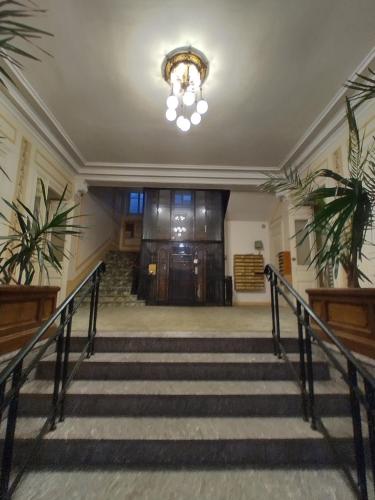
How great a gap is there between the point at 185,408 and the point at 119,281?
5.41 meters

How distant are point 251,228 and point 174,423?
5939mm

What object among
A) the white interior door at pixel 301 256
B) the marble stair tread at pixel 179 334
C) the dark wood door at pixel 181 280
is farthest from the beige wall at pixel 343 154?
the dark wood door at pixel 181 280

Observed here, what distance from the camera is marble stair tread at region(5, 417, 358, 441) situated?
1.53 meters

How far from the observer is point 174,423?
66.3 inches

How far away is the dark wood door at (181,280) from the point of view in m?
6.03

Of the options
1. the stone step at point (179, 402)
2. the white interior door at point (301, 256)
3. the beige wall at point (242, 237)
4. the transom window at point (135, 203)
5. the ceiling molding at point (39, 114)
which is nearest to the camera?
the stone step at point (179, 402)

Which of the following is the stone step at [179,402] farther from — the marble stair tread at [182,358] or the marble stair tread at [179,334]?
the marble stair tread at [179,334]

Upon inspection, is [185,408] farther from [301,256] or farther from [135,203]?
[135,203]

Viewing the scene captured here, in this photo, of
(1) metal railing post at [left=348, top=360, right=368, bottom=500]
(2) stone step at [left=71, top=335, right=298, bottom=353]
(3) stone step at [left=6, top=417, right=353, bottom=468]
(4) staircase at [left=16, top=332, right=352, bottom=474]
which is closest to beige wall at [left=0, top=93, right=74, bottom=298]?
(2) stone step at [left=71, top=335, right=298, bottom=353]

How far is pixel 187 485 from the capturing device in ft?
4.36

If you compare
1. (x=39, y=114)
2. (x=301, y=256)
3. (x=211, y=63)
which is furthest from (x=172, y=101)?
(x=301, y=256)

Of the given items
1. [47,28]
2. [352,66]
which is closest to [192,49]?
[47,28]

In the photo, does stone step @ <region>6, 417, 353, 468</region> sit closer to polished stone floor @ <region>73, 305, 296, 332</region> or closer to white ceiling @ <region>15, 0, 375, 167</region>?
polished stone floor @ <region>73, 305, 296, 332</region>

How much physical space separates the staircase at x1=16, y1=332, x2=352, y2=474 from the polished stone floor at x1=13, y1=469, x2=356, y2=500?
65mm
